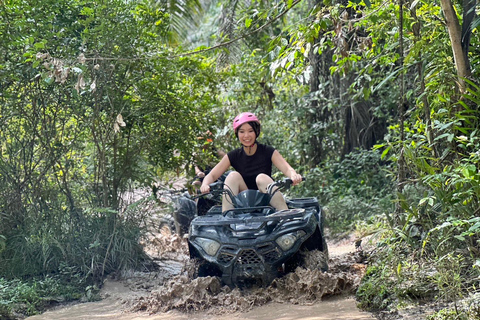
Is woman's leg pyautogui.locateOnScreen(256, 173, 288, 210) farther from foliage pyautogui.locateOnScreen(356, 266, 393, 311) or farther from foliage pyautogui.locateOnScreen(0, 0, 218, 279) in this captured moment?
foliage pyautogui.locateOnScreen(0, 0, 218, 279)

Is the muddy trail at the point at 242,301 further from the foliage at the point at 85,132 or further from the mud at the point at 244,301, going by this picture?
the foliage at the point at 85,132

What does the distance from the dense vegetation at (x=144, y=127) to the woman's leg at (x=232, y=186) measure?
3.99 ft

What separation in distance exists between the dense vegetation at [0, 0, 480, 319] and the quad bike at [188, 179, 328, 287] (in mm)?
748

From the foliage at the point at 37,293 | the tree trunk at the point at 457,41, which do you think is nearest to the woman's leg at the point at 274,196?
the tree trunk at the point at 457,41

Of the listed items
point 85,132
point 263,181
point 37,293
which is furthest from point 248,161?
point 37,293

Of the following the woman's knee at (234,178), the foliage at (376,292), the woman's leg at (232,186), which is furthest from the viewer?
the woman's knee at (234,178)

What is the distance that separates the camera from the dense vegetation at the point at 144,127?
225 inches

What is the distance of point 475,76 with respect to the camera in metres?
6.07

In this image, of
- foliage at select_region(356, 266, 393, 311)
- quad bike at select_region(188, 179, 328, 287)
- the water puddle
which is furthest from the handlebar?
foliage at select_region(356, 266, 393, 311)

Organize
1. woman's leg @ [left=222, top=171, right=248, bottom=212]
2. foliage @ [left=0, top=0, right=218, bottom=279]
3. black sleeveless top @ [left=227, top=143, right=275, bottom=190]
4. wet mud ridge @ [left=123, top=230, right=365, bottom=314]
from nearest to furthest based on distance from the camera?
wet mud ridge @ [left=123, top=230, right=365, bottom=314] → woman's leg @ [left=222, top=171, right=248, bottom=212] → black sleeveless top @ [left=227, top=143, right=275, bottom=190] → foliage @ [left=0, top=0, right=218, bottom=279]

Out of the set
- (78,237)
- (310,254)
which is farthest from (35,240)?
(310,254)

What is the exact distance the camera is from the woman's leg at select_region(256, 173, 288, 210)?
247 inches

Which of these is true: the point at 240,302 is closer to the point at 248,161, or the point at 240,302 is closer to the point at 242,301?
the point at 242,301

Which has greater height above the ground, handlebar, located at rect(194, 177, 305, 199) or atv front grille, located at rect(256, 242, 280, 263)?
handlebar, located at rect(194, 177, 305, 199)
